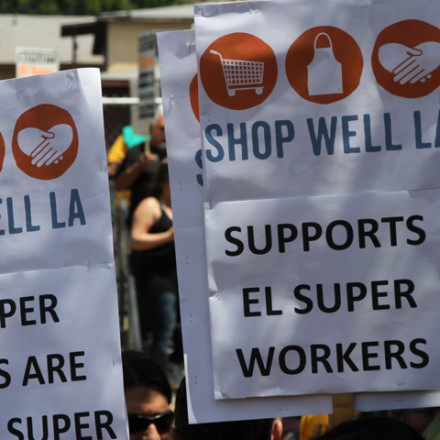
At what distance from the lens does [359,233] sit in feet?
9.03

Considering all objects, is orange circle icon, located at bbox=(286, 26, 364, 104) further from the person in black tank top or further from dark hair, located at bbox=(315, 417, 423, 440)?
the person in black tank top

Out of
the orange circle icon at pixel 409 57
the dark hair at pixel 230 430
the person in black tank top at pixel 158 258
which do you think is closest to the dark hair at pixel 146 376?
the dark hair at pixel 230 430

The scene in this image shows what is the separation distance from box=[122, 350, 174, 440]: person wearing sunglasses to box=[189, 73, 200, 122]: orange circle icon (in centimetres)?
91

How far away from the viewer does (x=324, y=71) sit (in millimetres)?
2781

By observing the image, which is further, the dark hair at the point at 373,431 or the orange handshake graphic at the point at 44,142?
the orange handshake graphic at the point at 44,142

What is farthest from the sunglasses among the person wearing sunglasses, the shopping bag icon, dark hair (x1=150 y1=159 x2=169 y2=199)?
dark hair (x1=150 y1=159 x2=169 y2=199)

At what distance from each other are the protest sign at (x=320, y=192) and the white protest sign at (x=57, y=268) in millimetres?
337

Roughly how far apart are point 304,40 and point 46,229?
938mm

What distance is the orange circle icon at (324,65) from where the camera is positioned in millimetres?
2770

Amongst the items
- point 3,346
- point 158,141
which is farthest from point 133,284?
point 3,346

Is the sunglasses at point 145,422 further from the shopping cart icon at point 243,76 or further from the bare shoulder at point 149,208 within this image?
the bare shoulder at point 149,208

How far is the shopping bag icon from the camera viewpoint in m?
2.78

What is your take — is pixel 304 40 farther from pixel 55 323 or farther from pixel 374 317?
pixel 55 323

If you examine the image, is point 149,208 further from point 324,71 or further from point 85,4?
point 85,4
